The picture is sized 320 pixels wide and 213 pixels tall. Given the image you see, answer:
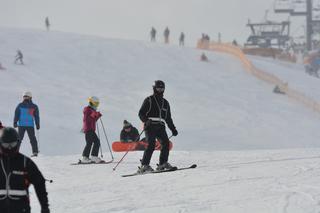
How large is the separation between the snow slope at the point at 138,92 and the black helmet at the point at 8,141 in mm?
13803

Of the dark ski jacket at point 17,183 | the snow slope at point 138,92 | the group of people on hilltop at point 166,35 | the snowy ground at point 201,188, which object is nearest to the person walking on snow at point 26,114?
the snowy ground at point 201,188

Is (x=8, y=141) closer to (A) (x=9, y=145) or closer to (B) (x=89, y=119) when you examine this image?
(A) (x=9, y=145)

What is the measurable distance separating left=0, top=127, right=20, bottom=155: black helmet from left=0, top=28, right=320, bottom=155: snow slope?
45.3 ft

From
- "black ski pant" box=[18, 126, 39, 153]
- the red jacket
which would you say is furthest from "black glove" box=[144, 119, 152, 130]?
"black ski pant" box=[18, 126, 39, 153]

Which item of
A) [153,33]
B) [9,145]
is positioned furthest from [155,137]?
[153,33]

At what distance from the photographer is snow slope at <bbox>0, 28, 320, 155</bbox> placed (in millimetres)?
22875

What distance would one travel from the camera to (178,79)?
1404 inches

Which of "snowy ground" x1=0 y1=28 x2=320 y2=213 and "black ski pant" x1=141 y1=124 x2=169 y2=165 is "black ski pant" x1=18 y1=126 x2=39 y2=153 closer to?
"snowy ground" x1=0 y1=28 x2=320 y2=213

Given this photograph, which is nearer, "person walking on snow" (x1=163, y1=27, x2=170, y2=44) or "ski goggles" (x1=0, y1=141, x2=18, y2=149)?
"ski goggles" (x1=0, y1=141, x2=18, y2=149)

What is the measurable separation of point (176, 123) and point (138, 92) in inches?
256

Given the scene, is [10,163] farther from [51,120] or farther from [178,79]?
[178,79]

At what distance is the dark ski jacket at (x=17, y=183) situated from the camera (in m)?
4.84

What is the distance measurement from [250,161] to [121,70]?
26554mm

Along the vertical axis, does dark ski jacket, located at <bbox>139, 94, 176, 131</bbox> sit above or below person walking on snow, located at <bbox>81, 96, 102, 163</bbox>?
above
